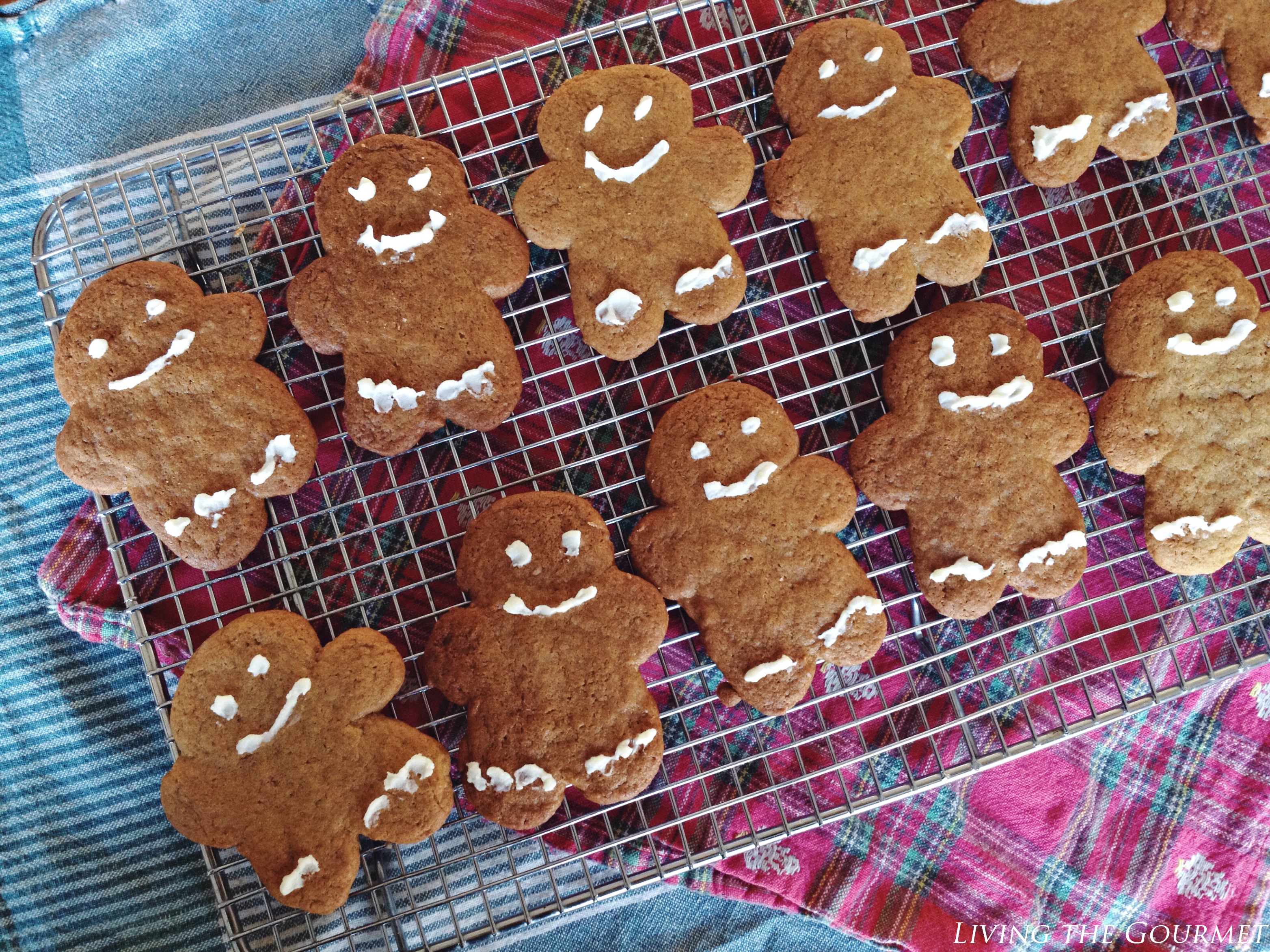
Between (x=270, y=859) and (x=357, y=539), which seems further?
(x=357, y=539)

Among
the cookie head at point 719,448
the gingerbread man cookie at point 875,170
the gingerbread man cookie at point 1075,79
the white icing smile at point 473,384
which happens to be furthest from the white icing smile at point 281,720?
the gingerbread man cookie at point 1075,79

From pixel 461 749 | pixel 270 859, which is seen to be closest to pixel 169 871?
pixel 270 859

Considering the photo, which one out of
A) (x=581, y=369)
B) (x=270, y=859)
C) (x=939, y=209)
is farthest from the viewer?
(x=581, y=369)

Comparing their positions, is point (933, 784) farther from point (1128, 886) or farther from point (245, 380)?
point (245, 380)

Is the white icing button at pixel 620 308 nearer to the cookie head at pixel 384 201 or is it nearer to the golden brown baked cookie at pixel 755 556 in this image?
the golden brown baked cookie at pixel 755 556

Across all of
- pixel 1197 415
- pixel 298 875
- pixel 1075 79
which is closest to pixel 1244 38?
pixel 1075 79

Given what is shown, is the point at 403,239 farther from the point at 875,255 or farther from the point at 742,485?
the point at 875,255
